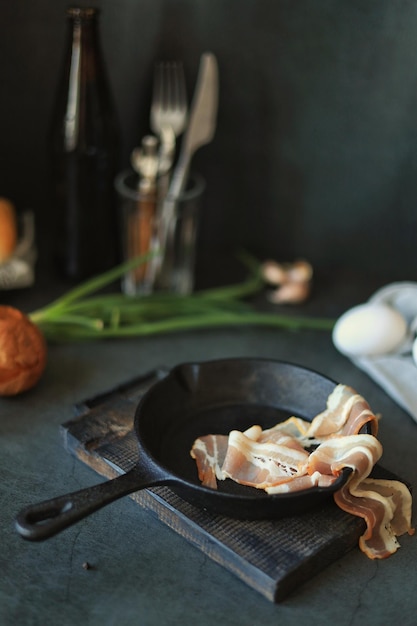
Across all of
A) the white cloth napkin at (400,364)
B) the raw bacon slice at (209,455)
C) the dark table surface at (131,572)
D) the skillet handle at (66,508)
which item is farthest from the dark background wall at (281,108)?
the skillet handle at (66,508)

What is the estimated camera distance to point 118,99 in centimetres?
146

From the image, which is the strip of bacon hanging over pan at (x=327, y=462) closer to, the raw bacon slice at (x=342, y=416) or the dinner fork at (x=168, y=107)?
the raw bacon slice at (x=342, y=416)

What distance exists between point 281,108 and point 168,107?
195mm

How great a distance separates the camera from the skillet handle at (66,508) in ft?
2.49

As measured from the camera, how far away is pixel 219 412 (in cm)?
105

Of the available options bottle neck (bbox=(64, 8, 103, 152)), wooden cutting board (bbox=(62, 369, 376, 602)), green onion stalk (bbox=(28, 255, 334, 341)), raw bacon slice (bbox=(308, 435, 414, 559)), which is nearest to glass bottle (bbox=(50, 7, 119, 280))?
bottle neck (bbox=(64, 8, 103, 152))

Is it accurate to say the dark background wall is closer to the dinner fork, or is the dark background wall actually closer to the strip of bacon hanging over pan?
the dinner fork

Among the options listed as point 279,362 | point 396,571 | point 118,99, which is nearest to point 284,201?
point 118,99

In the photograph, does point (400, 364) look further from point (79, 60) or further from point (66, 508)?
point (79, 60)

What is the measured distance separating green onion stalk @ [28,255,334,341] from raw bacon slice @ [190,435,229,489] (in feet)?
1.03

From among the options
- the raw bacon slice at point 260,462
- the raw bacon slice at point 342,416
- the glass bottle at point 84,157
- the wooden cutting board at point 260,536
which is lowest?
the wooden cutting board at point 260,536

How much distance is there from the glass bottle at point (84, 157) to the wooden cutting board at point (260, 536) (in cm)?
53

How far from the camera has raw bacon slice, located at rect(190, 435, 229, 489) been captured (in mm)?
918

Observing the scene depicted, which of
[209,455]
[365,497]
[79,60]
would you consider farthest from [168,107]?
[365,497]
